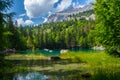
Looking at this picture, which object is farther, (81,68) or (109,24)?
(109,24)

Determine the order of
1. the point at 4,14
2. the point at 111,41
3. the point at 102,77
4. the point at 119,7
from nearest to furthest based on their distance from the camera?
the point at 102,77 → the point at 4,14 → the point at 119,7 → the point at 111,41

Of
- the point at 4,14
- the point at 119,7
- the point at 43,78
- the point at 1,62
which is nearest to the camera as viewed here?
the point at 1,62

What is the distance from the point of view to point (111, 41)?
1684 inches

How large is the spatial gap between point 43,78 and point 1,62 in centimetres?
679

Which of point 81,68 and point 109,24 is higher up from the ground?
point 109,24

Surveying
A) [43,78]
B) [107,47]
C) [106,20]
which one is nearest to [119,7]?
[106,20]

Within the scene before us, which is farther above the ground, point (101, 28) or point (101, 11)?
point (101, 11)

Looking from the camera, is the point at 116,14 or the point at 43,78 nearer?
the point at 43,78

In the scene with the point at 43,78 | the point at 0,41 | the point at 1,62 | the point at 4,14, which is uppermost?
the point at 4,14

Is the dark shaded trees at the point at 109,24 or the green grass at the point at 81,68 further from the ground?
the dark shaded trees at the point at 109,24

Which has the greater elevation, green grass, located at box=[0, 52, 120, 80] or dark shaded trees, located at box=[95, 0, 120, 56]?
dark shaded trees, located at box=[95, 0, 120, 56]

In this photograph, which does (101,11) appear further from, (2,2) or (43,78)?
(2,2)

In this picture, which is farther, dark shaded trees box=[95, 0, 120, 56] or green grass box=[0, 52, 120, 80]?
dark shaded trees box=[95, 0, 120, 56]

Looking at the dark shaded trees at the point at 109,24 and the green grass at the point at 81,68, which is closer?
the green grass at the point at 81,68
